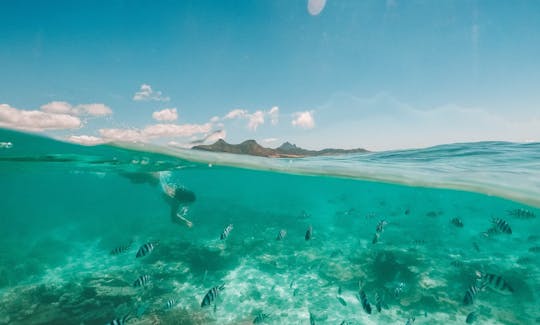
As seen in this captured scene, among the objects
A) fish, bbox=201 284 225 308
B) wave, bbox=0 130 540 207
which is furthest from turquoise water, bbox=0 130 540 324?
fish, bbox=201 284 225 308

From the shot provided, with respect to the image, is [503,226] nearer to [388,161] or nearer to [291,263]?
[388,161]

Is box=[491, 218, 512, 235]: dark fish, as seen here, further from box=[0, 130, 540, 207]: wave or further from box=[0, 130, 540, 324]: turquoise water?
box=[0, 130, 540, 207]: wave

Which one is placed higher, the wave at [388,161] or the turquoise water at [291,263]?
the wave at [388,161]

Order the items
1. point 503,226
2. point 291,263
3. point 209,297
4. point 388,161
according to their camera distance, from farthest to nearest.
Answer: point 388,161
point 291,263
point 503,226
point 209,297

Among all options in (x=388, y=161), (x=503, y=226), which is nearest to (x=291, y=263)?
(x=388, y=161)

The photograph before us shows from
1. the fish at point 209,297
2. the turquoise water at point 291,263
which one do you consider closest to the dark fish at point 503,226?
the turquoise water at point 291,263

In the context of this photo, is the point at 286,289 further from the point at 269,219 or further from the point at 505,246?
the point at 505,246

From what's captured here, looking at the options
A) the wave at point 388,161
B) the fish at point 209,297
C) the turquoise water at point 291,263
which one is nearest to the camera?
the fish at point 209,297

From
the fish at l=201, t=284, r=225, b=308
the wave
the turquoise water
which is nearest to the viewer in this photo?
the fish at l=201, t=284, r=225, b=308

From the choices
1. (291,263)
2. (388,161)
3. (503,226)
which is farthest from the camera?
(388,161)

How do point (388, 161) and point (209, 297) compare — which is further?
point (388, 161)

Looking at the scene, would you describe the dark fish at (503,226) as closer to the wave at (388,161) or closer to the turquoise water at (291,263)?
the turquoise water at (291,263)

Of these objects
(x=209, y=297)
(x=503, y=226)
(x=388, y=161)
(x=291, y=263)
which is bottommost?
(x=291, y=263)

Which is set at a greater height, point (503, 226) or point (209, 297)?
point (503, 226)
